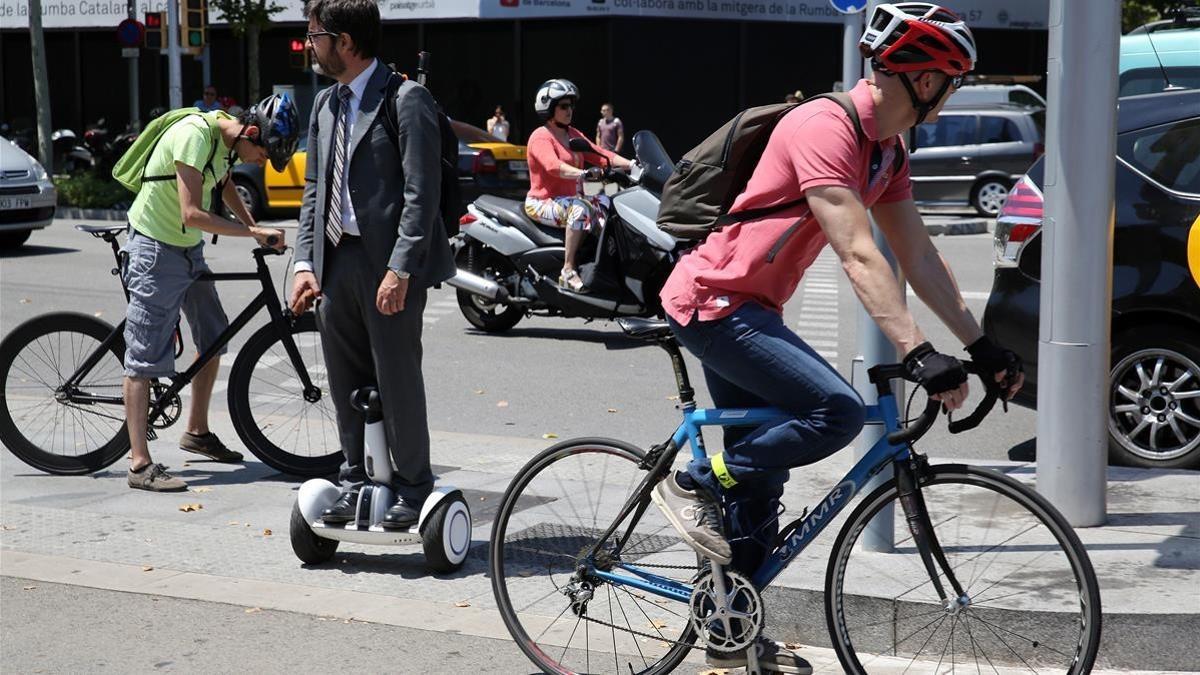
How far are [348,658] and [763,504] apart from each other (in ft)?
4.71

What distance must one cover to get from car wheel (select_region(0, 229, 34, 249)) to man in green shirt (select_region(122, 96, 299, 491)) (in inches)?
462

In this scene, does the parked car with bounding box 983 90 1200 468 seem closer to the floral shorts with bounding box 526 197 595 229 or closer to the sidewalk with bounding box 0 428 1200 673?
the sidewalk with bounding box 0 428 1200 673

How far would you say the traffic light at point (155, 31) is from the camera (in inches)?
1028

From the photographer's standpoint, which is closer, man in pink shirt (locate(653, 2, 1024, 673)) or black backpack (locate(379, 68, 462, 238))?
man in pink shirt (locate(653, 2, 1024, 673))

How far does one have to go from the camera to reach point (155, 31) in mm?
26297

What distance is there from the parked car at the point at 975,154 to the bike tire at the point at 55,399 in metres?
16.9

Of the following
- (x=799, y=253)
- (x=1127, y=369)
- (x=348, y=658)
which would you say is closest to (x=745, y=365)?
(x=799, y=253)

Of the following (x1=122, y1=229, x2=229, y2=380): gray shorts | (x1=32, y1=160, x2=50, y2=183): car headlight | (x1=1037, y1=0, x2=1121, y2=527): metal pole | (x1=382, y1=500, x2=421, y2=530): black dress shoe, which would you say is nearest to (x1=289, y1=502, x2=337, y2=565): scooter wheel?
(x1=382, y1=500, x2=421, y2=530): black dress shoe

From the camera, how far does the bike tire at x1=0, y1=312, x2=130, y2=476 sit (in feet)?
23.3

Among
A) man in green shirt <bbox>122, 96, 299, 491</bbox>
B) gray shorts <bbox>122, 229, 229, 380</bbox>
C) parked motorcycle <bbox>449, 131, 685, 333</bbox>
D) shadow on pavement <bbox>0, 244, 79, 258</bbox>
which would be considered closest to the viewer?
man in green shirt <bbox>122, 96, 299, 491</bbox>

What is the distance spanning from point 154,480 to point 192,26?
2094cm

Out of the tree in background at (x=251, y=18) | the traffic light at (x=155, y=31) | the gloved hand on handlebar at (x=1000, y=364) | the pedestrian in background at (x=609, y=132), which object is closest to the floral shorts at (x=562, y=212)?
the gloved hand on handlebar at (x=1000, y=364)

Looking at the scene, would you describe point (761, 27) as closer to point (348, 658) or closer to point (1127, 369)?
point (1127, 369)

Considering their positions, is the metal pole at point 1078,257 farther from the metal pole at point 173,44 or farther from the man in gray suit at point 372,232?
the metal pole at point 173,44
